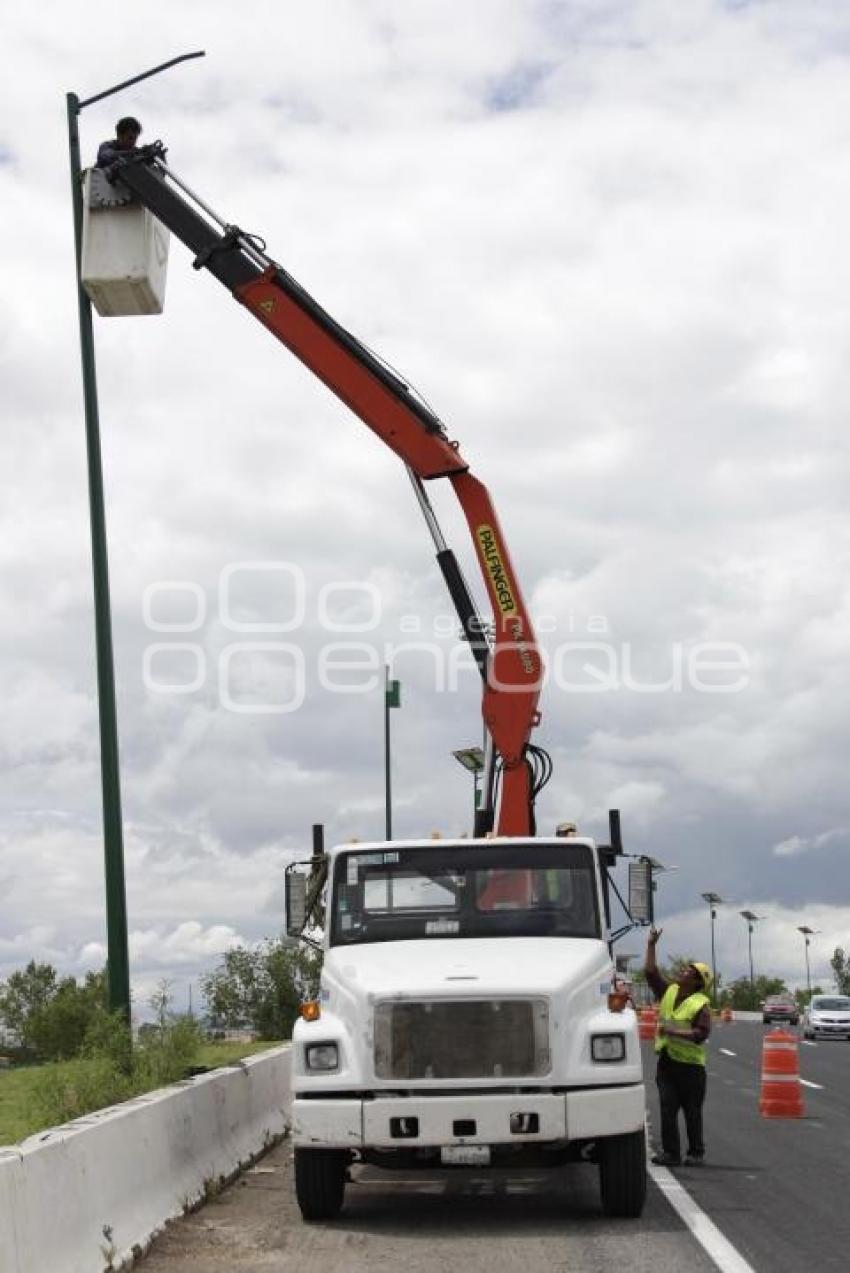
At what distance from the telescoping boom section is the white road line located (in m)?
4.08

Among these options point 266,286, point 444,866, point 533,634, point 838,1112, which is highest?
point 266,286

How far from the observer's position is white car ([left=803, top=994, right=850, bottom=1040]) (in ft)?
187

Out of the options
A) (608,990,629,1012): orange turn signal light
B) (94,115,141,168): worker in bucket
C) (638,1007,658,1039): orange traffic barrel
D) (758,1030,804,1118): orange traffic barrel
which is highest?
(94,115,141,168): worker in bucket

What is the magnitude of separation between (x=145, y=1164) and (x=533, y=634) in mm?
8075

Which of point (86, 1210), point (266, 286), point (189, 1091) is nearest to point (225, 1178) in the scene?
point (189, 1091)

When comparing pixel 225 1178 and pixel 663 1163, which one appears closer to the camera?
pixel 225 1178

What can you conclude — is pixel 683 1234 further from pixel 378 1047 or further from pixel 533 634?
pixel 533 634

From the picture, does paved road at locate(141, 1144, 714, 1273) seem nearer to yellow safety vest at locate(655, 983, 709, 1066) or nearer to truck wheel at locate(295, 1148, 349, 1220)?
truck wheel at locate(295, 1148, 349, 1220)

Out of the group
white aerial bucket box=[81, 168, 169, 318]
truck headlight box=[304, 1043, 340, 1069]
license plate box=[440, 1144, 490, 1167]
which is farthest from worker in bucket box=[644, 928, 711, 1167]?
white aerial bucket box=[81, 168, 169, 318]

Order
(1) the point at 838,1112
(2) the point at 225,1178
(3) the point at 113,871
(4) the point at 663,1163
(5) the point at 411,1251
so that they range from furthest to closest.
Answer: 1. (1) the point at 838,1112
2. (3) the point at 113,871
3. (4) the point at 663,1163
4. (2) the point at 225,1178
5. (5) the point at 411,1251

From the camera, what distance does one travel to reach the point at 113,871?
16219 mm

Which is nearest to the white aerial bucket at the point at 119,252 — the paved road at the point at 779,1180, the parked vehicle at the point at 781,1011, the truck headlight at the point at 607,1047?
the truck headlight at the point at 607,1047

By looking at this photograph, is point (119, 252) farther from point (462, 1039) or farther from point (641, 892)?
point (462, 1039)

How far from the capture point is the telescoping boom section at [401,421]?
1720 centimetres
